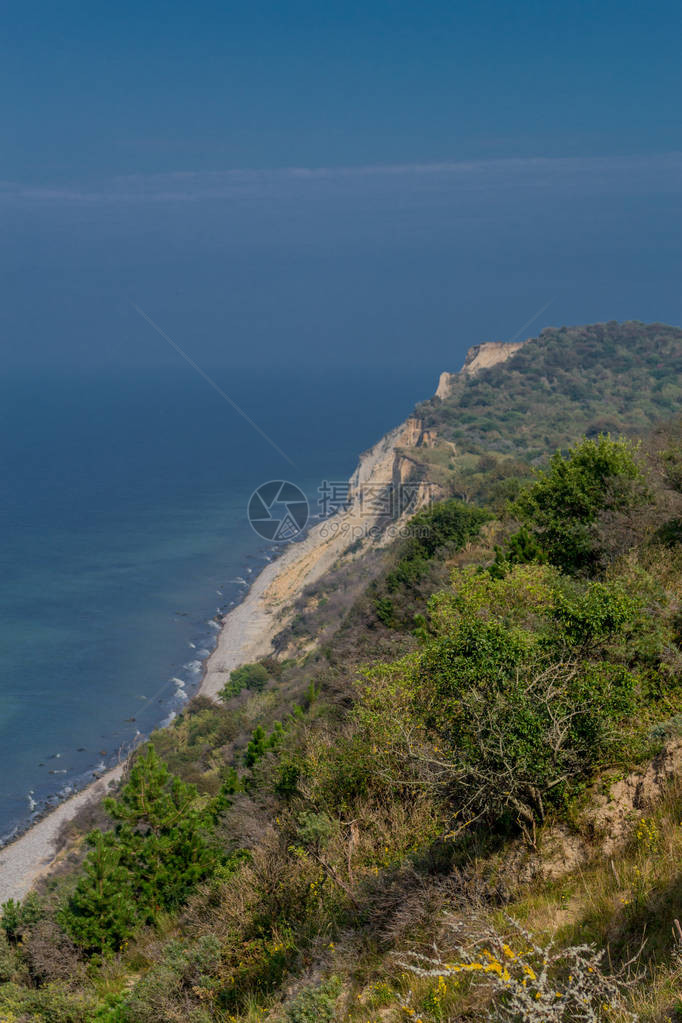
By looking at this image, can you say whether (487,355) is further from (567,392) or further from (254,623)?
(254,623)

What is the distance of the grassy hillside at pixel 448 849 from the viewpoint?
5.95 meters

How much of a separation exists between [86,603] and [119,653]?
1031 centimetres

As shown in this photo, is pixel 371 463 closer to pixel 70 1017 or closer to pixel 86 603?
pixel 86 603

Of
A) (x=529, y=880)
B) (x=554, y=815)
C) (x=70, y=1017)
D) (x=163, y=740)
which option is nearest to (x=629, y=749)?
(x=554, y=815)

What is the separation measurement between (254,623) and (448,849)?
46663mm

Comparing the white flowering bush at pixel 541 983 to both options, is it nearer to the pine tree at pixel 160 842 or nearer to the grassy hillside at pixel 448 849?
the grassy hillside at pixel 448 849

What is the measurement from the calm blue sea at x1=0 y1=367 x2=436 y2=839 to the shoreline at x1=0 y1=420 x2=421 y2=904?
4.22 feet

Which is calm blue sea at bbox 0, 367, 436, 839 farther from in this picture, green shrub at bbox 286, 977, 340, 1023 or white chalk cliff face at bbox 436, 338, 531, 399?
green shrub at bbox 286, 977, 340, 1023

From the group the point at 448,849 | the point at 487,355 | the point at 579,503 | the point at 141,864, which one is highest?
the point at 487,355

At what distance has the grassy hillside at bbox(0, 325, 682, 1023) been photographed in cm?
595

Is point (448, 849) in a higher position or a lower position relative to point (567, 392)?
lower

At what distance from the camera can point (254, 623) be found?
178ft

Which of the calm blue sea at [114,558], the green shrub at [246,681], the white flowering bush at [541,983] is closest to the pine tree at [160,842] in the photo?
the white flowering bush at [541,983]

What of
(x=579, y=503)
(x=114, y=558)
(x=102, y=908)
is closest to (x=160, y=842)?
(x=102, y=908)
